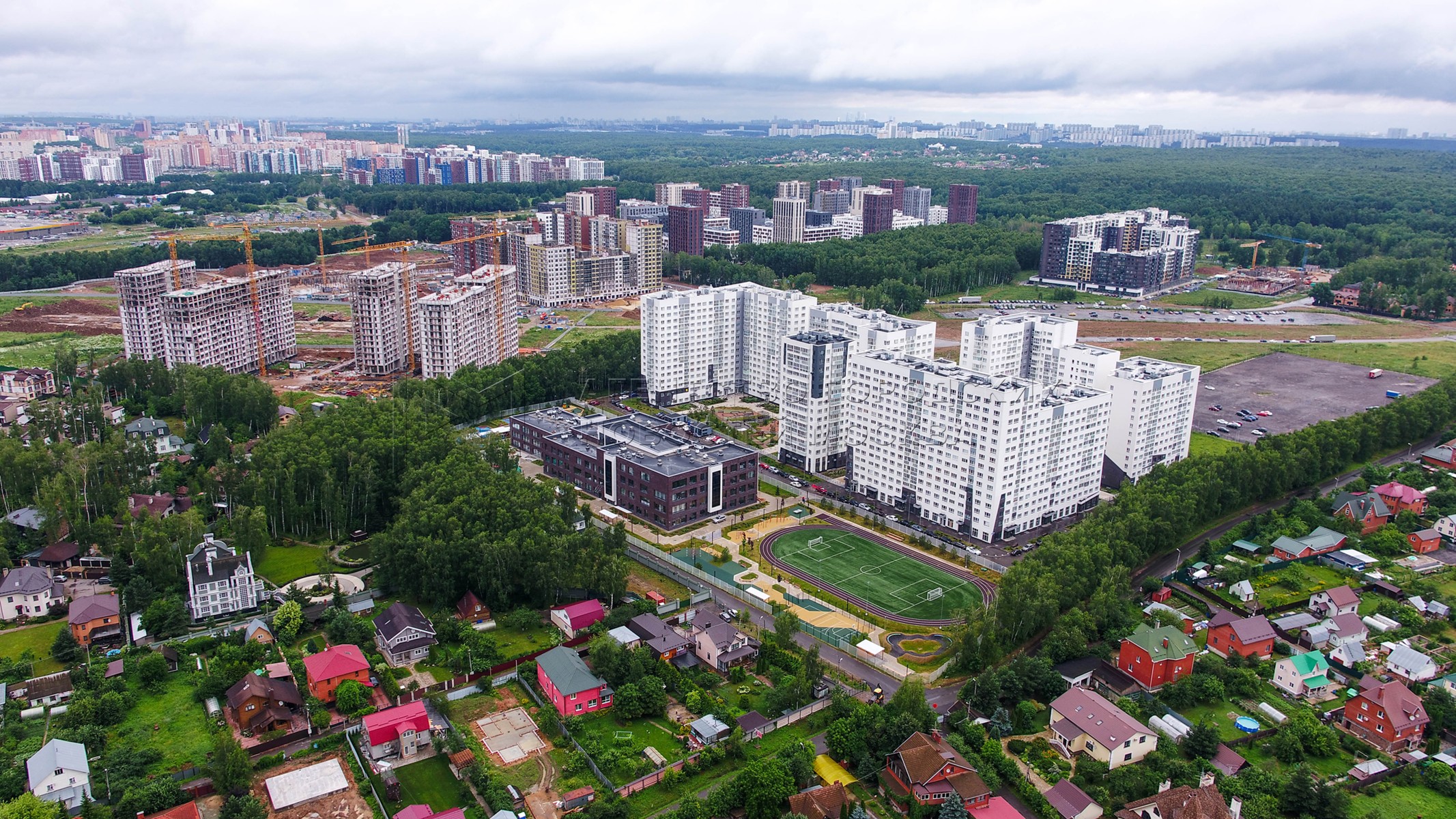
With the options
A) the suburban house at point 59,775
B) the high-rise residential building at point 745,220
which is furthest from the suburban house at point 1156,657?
the high-rise residential building at point 745,220

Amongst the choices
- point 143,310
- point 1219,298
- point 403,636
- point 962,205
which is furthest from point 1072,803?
point 962,205

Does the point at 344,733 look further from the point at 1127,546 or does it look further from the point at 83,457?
the point at 1127,546

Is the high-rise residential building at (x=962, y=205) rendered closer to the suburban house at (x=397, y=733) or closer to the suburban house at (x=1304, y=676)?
the suburban house at (x=1304, y=676)

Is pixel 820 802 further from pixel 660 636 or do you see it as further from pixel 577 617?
pixel 577 617

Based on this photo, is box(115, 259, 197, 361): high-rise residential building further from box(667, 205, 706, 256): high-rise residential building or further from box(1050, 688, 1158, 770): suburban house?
box(1050, 688, 1158, 770): suburban house

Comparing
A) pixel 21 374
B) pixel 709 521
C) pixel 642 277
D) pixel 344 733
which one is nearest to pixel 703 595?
pixel 709 521

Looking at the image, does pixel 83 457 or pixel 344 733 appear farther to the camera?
pixel 83 457
